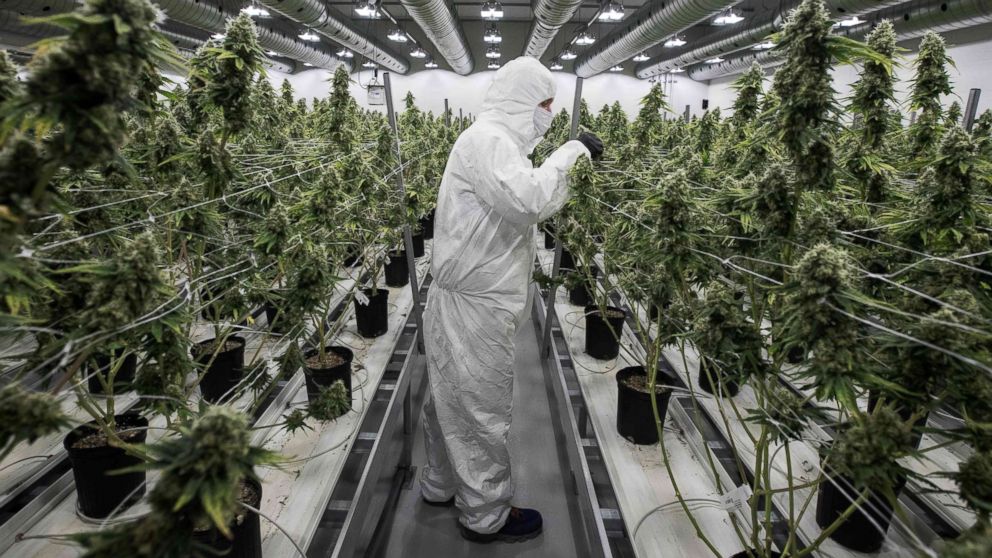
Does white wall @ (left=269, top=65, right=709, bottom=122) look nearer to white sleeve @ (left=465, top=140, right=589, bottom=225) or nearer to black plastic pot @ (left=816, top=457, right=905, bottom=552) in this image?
white sleeve @ (left=465, top=140, right=589, bottom=225)

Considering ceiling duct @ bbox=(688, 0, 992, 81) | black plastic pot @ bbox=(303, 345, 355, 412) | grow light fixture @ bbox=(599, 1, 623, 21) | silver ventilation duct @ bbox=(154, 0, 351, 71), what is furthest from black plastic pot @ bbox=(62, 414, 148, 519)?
grow light fixture @ bbox=(599, 1, 623, 21)

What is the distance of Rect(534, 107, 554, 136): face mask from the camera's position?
207cm

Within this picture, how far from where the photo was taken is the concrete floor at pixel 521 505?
2203mm

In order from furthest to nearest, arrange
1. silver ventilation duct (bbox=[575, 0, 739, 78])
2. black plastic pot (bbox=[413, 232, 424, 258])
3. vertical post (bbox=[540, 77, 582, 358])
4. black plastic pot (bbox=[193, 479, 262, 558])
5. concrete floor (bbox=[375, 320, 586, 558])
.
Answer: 1. silver ventilation duct (bbox=[575, 0, 739, 78])
2. black plastic pot (bbox=[413, 232, 424, 258])
3. vertical post (bbox=[540, 77, 582, 358])
4. concrete floor (bbox=[375, 320, 586, 558])
5. black plastic pot (bbox=[193, 479, 262, 558])

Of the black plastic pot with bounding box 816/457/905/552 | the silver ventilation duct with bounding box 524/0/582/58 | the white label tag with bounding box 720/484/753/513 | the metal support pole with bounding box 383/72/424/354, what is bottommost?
the black plastic pot with bounding box 816/457/905/552

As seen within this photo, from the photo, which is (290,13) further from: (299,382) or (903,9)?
(903,9)

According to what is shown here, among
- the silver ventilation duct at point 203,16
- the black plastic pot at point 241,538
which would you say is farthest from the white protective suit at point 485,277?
the silver ventilation duct at point 203,16

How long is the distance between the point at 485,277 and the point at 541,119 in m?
0.67

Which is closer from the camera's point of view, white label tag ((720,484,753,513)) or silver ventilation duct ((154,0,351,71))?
white label tag ((720,484,753,513))

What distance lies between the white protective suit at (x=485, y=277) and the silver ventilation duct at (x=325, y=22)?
4494mm

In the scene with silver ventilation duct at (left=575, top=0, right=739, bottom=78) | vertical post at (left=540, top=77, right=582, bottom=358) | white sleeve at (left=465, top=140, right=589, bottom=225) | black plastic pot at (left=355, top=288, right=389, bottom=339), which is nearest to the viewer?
white sleeve at (left=465, top=140, right=589, bottom=225)

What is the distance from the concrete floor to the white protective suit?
0.13 metres

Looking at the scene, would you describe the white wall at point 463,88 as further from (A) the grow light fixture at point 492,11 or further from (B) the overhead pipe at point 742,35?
(A) the grow light fixture at point 492,11

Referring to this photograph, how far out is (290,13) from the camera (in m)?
5.85
